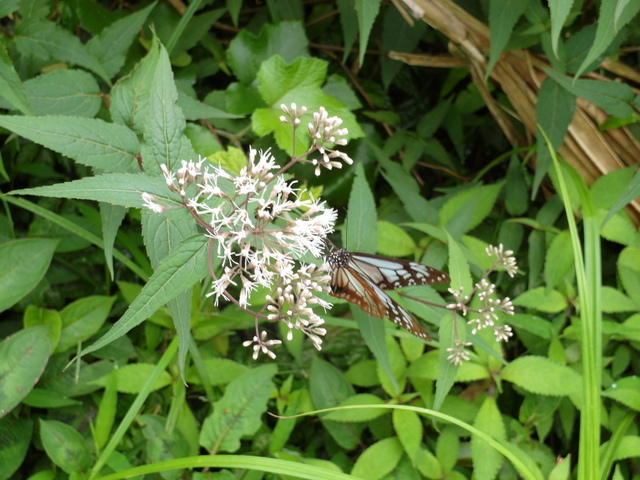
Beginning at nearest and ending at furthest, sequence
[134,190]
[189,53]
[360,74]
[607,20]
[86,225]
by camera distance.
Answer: [134,190] < [607,20] < [86,225] < [189,53] < [360,74]

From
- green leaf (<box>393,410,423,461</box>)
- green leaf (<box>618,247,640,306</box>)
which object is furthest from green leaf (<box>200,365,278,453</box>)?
green leaf (<box>618,247,640,306</box>)

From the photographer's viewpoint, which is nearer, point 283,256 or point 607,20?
point 283,256

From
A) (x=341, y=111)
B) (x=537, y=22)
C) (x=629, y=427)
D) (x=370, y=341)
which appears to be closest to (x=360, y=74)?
(x=341, y=111)

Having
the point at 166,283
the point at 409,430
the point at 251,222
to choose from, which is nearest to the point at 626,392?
the point at 409,430

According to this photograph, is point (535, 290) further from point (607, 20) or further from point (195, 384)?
point (195, 384)

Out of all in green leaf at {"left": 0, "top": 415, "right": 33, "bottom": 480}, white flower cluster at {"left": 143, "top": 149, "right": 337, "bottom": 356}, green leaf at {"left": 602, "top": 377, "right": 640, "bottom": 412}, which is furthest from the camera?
green leaf at {"left": 602, "top": 377, "right": 640, "bottom": 412}

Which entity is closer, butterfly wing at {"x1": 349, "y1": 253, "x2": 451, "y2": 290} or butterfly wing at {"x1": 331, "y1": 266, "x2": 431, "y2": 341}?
butterfly wing at {"x1": 331, "y1": 266, "x2": 431, "y2": 341}

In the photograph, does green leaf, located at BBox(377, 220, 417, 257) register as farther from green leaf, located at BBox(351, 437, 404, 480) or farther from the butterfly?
green leaf, located at BBox(351, 437, 404, 480)

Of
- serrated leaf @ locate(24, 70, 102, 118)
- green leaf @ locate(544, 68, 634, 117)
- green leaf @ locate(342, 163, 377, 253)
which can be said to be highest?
green leaf @ locate(544, 68, 634, 117)
